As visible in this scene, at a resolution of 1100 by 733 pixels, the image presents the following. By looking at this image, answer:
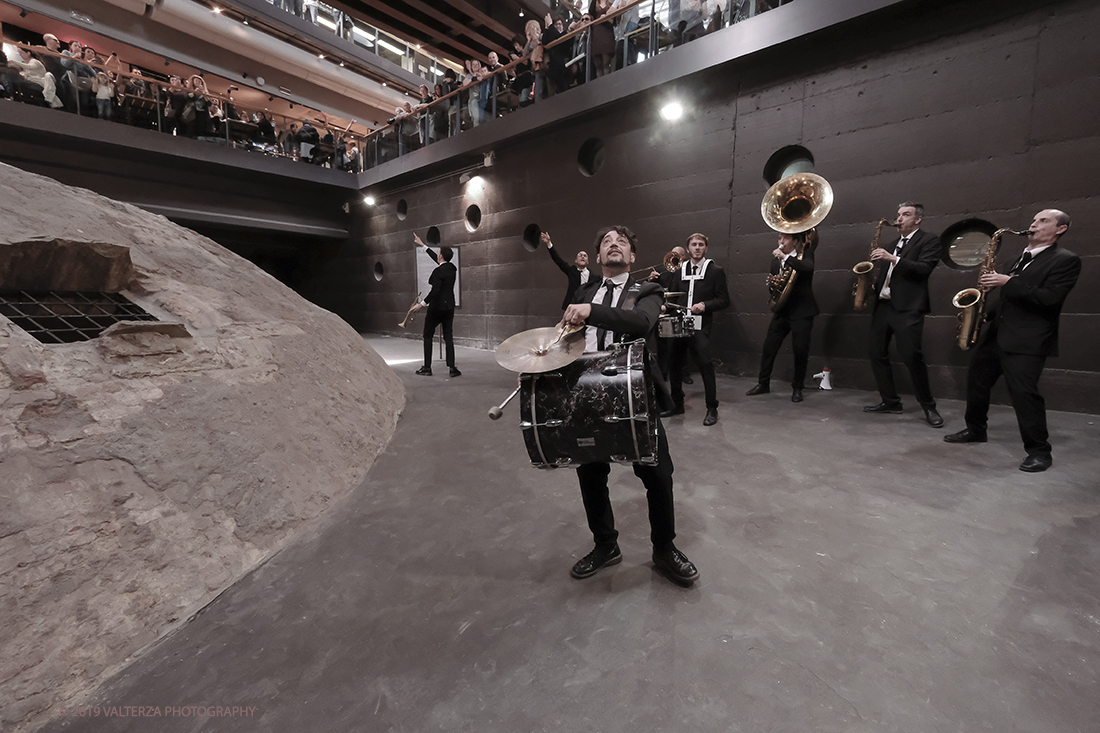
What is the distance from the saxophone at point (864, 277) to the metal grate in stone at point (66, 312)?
5.76 metres

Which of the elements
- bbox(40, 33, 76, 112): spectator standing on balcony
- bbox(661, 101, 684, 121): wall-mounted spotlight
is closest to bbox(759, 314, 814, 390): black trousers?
bbox(661, 101, 684, 121): wall-mounted spotlight

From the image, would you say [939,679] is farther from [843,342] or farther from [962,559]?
[843,342]

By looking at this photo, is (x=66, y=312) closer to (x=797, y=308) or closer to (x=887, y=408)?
(x=797, y=308)

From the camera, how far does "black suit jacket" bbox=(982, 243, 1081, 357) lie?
2.82 m

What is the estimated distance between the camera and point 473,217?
9.58 meters

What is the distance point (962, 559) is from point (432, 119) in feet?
35.3

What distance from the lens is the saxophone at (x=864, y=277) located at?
4527 mm

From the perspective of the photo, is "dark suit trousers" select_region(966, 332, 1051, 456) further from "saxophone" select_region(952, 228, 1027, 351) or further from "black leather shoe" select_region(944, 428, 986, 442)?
"saxophone" select_region(952, 228, 1027, 351)

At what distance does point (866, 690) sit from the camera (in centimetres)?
137

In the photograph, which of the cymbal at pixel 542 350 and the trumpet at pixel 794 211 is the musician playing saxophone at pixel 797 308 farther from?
the cymbal at pixel 542 350

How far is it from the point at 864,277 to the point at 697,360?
2.06m

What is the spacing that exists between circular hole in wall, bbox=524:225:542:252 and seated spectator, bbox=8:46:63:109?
8.42m

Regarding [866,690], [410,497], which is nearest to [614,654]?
[866,690]

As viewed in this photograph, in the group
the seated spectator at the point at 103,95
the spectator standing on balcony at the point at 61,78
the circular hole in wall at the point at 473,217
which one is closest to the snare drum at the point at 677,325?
the circular hole in wall at the point at 473,217
